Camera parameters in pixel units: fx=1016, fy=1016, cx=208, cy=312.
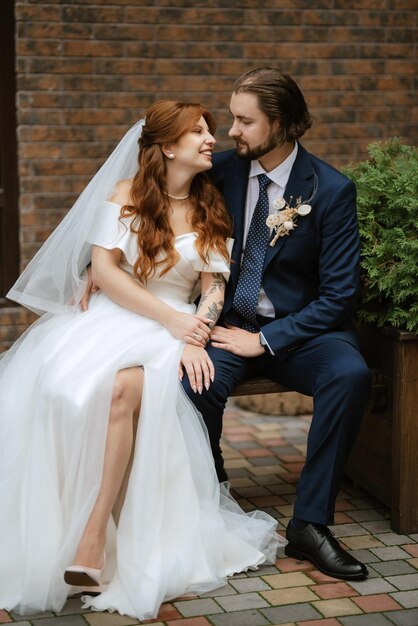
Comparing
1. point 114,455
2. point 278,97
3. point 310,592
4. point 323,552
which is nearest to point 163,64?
point 278,97

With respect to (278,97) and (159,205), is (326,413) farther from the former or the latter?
(278,97)

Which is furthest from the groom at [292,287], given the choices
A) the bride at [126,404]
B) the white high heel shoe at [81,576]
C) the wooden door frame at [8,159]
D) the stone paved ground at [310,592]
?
the wooden door frame at [8,159]

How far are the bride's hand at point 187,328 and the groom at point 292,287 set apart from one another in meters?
0.14

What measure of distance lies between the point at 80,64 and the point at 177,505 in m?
2.99

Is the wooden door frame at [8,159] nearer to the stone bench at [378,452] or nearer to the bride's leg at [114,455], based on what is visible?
the stone bench at [378,452]

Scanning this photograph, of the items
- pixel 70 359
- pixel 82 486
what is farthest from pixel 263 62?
pixel 82 486

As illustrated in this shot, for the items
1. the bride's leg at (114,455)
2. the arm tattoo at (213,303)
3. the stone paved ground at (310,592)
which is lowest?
the stone paved ground at (310,592)

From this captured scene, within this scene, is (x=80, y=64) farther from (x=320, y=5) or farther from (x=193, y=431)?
(x=193, y=431)

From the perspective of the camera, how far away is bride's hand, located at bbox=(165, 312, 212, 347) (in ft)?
13.4

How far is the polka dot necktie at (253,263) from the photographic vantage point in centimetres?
433

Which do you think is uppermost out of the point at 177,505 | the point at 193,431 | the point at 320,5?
the point at 320,5

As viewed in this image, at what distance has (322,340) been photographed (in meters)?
4.23

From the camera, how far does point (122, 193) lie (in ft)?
13.8

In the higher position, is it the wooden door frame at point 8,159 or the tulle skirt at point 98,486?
the wooden door frame at point 8,159
